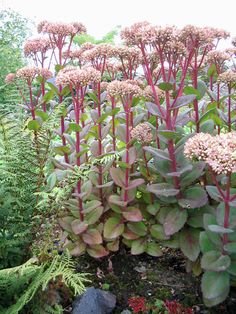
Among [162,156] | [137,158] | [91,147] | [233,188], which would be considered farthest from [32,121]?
[233,188]

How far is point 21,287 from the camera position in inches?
66.5

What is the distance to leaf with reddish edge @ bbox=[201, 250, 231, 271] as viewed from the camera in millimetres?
1774

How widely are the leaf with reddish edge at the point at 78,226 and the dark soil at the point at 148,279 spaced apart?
0.22 metres

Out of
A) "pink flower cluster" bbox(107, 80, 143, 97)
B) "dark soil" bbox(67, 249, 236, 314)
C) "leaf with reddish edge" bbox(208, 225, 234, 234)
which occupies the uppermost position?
"pink flower cluster" bbox(107, 80, 143, 97)

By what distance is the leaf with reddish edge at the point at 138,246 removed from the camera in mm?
2158

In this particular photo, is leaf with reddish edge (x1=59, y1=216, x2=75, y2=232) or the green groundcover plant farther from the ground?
the green groundcover plant

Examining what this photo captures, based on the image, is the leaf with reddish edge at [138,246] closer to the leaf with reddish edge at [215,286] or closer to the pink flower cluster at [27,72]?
the leaf with reddish edge at [215,286]

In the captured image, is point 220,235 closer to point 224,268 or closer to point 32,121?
point 224,268

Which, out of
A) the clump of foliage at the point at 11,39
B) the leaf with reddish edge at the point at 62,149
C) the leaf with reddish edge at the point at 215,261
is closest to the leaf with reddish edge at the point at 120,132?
the leaf with reddish edge at the point at 62,149

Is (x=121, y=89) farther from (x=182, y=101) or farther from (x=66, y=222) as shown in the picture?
(x=66, y=222)

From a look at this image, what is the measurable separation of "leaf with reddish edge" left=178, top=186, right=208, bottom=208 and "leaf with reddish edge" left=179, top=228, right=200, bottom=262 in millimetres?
160

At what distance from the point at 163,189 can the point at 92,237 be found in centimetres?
43

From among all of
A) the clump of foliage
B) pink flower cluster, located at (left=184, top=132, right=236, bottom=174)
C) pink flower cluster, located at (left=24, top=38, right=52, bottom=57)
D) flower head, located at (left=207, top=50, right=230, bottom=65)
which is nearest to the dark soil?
pink flower cluster, located at (left=184, top=132, right=236, bottom=174)

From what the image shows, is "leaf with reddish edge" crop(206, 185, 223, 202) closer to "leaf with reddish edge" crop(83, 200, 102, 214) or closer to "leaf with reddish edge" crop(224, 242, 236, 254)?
"leaf with reddish edge" crop(224, 242, 236, 254)
